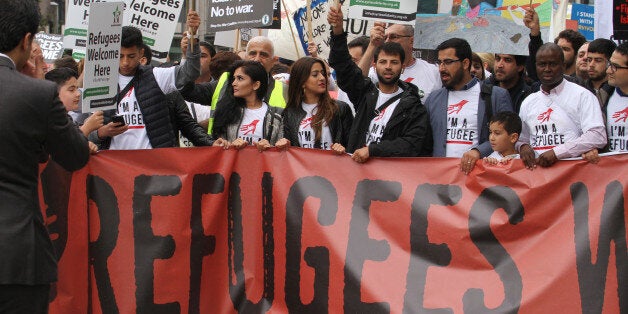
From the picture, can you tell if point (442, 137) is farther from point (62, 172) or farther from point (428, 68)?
point (62, 172)

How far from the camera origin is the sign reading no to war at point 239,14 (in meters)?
8.56

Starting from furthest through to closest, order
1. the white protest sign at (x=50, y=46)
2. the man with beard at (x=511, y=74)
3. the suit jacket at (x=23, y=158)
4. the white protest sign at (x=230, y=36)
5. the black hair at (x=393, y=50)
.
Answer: the white protest sign at (x=50, y=46), the white protest sign at (x=230, y=36), the man with beard at (x=511, y=74), the black hair at (x=393, y=50), the suit jacket at (x=23, y=158)

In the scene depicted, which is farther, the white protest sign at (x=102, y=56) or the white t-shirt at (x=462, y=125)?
the white t-shirt at (x=462, y=125)

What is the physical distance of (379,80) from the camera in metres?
6.71

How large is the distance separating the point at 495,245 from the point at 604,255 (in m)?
0.61

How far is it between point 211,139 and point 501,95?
6.39 feet

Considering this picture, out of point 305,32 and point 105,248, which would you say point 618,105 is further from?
point 305,32

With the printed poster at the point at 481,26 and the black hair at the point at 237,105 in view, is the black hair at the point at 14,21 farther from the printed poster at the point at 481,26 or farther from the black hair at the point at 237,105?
the printed poster at the point at 481,26

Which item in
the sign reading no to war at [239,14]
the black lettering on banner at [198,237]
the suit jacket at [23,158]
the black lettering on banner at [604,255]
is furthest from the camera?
the sign reading no to war at [239,14]

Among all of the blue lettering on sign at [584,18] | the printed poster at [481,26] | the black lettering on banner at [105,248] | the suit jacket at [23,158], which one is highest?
the blue lettering on sign at [584,18]

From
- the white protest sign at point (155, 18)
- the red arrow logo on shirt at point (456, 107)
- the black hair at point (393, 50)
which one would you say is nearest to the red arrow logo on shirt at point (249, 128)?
the black hair at point (393, 50)

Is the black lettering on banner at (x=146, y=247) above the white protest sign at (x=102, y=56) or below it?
below

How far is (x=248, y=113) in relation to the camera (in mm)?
6945

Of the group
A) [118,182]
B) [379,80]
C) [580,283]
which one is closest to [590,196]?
[580,283]
